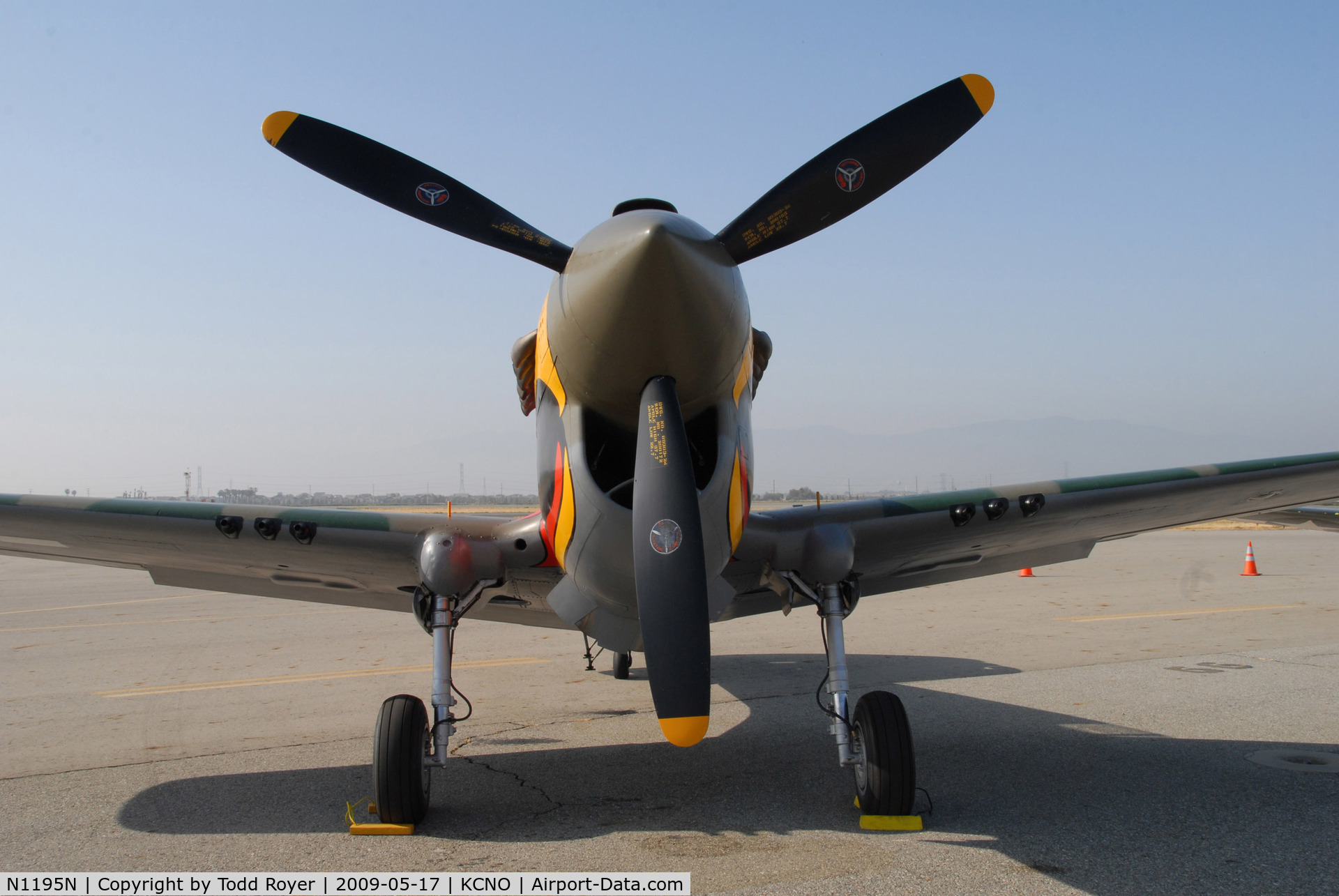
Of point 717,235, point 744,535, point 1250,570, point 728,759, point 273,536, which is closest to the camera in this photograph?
point 717,235

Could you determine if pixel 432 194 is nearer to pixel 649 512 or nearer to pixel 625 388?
pixel 625 388

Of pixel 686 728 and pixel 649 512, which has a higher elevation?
pixel 649 512

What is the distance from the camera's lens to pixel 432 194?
4.14m

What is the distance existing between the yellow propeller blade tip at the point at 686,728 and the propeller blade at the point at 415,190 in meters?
2.21

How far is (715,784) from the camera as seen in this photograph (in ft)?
17.3

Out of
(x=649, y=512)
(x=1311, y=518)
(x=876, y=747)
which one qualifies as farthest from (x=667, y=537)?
(x=1311, y=518)

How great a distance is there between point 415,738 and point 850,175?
3.77 m

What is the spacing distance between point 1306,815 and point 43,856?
6623 millimetres

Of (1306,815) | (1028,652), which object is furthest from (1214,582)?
(1306,815)

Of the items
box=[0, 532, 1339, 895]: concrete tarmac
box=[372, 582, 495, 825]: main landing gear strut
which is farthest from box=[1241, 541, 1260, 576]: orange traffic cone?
box=[372, 582, 495, 825]: main landing gear strut

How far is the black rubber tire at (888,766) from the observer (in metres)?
4.45

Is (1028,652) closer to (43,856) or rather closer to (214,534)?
(214,534)

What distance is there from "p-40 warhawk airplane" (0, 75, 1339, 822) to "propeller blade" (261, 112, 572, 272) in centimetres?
1

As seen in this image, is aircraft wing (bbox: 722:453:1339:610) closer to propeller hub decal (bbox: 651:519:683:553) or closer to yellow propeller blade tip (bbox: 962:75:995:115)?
propeller hub decal (bbox: 651:519:683:553)
